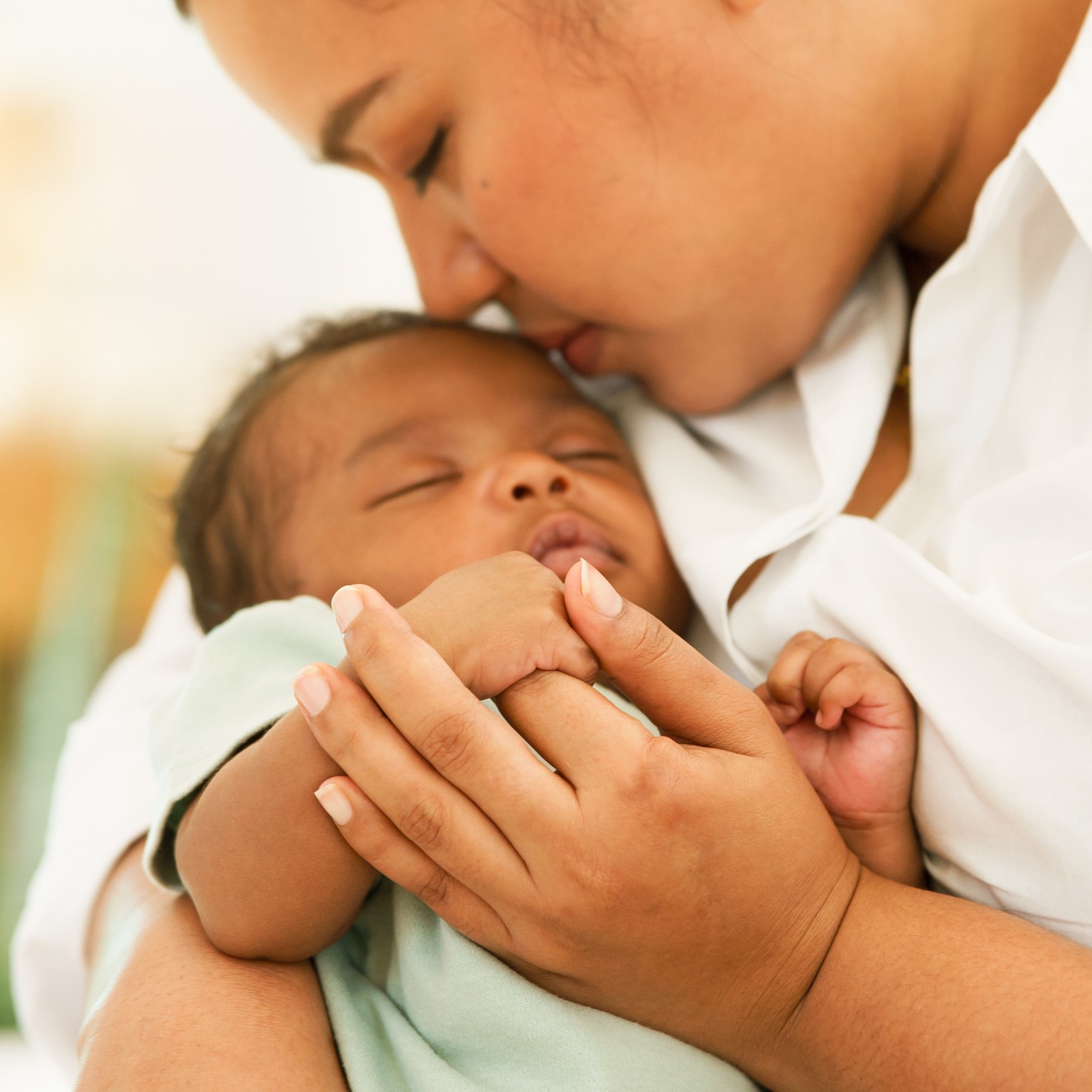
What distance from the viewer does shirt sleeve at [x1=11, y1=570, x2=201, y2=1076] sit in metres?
0.94

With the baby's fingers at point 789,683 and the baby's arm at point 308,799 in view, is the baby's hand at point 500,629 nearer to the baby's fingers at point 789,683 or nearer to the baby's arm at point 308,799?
the baby's arm at point 308,799

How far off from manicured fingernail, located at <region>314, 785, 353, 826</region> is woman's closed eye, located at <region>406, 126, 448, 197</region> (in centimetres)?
59

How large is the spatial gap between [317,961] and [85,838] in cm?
35

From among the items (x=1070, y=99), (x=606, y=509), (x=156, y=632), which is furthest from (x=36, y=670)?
(x=1070, y=99)

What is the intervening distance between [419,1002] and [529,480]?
46cm

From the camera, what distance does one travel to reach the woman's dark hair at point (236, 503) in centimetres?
109

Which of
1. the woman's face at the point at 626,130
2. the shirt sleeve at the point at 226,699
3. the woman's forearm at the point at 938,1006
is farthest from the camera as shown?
the woman's face at the point at 626,130

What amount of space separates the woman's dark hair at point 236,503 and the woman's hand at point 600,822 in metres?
0.48

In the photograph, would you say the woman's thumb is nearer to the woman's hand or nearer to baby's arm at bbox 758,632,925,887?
the woman's hand

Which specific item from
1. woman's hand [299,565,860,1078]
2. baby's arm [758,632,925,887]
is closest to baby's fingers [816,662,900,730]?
→ baby's arm [758,632,925,887]

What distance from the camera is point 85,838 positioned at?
959mm

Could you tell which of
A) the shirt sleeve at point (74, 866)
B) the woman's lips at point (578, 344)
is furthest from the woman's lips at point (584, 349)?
the shirt sleeve at point (74, 866)

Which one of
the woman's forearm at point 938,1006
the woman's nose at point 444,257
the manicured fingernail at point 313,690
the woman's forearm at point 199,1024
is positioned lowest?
the woman's forearm at point 199,1024

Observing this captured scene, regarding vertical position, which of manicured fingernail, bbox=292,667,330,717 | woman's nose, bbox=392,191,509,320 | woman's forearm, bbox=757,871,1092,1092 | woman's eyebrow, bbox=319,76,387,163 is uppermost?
woman's eyebrow, bbox=319,76,387,163
